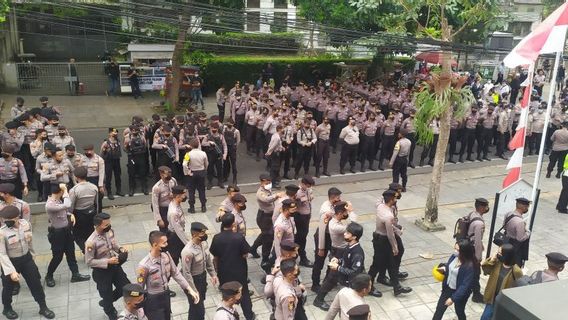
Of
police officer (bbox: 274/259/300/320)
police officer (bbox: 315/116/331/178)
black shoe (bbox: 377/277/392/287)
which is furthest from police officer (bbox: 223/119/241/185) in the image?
police officer (bbox: 274/259/300/320)

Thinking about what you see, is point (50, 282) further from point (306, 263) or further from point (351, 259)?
point (351, 259)

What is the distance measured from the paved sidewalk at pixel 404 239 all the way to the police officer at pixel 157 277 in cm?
131

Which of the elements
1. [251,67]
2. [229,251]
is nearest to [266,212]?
[229,251]

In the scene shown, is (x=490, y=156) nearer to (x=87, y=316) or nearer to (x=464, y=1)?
(x=464, y=1)

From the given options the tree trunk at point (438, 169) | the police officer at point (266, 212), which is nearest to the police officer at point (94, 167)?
the police officer at point (266, 212)

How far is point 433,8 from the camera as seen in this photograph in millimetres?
9859

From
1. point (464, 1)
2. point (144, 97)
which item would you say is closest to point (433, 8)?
point (464, 1)

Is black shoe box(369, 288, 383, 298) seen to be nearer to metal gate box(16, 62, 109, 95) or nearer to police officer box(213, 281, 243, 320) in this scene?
police officer box(213, 281, 243, 320)

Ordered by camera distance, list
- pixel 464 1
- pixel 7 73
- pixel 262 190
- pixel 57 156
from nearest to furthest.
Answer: pixel 262 190 → pixel 57 156 → pixel 464 1 → pixel 7 73

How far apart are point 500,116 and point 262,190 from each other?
374 inches

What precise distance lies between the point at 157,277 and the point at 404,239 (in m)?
5.56

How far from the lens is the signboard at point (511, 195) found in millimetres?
7977

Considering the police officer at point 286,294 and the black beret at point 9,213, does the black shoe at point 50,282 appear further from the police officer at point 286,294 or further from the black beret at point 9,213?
the police officer at point 286,294

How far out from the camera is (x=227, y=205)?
7488 millimetres
